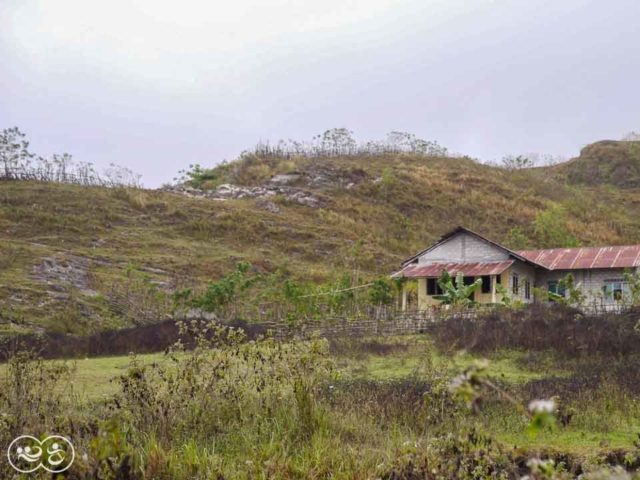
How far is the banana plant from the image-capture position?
72.5 feet

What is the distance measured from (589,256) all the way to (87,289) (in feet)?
64.3

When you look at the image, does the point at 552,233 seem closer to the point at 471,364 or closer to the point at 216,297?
the point at 216,297

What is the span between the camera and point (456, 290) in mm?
23609

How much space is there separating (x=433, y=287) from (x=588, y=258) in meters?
5.90

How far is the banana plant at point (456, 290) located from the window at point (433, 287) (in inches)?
53.2

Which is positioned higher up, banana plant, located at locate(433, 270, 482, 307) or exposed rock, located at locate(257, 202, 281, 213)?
exposed rock, located at locate(257, 202, 281, 213)

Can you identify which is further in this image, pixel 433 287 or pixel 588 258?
pixel 433 287

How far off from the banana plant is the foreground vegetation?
12807 mm

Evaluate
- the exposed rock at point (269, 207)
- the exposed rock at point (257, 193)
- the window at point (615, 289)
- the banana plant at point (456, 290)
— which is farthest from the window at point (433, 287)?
the exposed rock at point (257, 193)

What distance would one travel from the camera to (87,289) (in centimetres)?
2653

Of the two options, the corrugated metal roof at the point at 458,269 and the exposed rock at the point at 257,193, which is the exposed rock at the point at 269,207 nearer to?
the exposed rock at the point at 257,193

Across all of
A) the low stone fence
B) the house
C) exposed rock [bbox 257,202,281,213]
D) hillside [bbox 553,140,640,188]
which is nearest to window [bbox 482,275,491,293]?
the house

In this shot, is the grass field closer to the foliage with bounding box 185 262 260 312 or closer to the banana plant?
the banana plant

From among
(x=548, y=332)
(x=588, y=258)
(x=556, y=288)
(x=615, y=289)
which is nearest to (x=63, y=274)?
(x=556, y=288)
